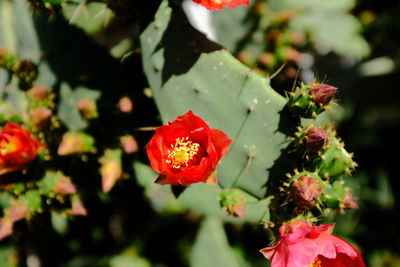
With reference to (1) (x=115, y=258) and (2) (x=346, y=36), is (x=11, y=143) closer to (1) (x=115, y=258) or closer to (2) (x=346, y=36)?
(1) (x=115, y=258)

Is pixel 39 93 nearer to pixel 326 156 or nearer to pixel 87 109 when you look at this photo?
pixel 87 109

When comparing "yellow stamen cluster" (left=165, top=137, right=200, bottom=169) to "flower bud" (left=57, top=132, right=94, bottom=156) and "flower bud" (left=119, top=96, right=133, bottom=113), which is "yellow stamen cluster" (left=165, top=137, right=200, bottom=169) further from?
"flower bud" (left=57, top=132, right=94, bottom=156)

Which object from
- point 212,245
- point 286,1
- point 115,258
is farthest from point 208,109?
point 286,1

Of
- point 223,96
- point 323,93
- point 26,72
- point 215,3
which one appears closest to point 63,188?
point 26,72

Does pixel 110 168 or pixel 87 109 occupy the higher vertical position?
pixel 87 109

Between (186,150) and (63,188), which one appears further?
(63,188)

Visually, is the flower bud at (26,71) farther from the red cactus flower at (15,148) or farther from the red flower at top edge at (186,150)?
the red flower at top edge at (186,150)
